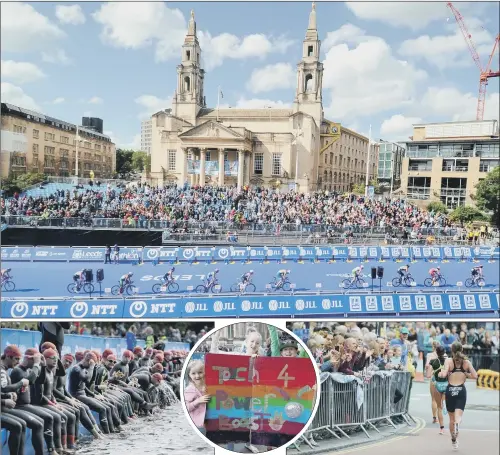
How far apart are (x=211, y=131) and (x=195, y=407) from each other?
1.92 meters

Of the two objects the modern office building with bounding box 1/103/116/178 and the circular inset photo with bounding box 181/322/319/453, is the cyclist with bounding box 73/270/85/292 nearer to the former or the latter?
the modern office building with bounding box 1/103/116/178

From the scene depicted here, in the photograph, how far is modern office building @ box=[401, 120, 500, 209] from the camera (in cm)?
340

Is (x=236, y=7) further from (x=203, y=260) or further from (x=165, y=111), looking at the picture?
(x=203, y=260)

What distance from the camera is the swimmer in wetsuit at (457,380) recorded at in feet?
8.86

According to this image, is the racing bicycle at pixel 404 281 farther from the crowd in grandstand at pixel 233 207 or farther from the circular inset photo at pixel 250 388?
the circular inset photo at pixel 250 388

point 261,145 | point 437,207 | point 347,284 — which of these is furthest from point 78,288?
point 437,207

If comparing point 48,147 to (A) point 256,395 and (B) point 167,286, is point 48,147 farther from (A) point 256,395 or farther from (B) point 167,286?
(A) point 256,395

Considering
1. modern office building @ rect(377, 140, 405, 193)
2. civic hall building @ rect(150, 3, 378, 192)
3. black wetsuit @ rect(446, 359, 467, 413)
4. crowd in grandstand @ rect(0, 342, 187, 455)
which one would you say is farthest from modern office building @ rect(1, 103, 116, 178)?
black wetsuit @ rect(446, 359, 467, 413)

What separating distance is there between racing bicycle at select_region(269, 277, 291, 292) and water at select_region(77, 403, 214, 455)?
1336 mm

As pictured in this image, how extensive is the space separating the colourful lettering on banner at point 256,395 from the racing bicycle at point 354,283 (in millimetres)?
1452

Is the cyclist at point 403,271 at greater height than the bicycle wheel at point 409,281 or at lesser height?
greater

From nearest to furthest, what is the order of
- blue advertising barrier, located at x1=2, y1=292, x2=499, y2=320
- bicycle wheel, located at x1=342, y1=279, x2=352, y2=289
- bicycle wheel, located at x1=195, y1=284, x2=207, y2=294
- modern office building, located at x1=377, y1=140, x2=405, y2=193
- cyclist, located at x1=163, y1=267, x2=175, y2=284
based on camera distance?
blue advertising barrier, located at x1=2, y1=292, x2=499, y2=320, modern office building, located at x1=377, y1=140, x2=405, y2=193, bicycle wheel, located at x1=195, y1=284, x2=207, y2=294, cyclist, located at x1=163, y1=267, x2=175, y2=284, bicycle wheel, located at x1=342, y1=279, x2=352, y2=289

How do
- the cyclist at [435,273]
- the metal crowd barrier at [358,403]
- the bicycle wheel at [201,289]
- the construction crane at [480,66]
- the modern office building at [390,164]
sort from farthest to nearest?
the cyclist at [435,273], the bicycle wheel at [201,289], the modern office building at [390,164], the construction crane at [480,66], the metal crowd barrier at [358,403]

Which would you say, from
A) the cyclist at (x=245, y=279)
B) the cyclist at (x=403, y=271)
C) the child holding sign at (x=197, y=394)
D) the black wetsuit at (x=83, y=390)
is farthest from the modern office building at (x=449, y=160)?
the black wetsuit at (x=83, y=390)
